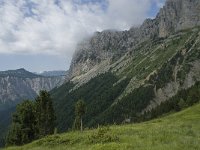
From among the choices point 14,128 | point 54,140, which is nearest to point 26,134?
point 14,128

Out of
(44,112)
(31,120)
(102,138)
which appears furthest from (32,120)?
(102,138)

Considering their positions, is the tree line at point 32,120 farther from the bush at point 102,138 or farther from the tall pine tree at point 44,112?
the bush at point 102,138

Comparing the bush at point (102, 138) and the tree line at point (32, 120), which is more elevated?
the tree line at point (32, 120)

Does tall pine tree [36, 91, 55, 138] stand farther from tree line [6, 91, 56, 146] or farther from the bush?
the bush

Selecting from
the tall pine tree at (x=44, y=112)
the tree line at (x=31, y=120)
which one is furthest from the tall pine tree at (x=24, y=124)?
the tall pine tree at (x=44, y=112)

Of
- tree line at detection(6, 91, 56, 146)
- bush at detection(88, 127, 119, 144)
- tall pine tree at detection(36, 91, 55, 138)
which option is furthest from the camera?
tall pine tree at detection(36, 91, 55, 138)

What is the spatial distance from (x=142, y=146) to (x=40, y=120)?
7664 cm

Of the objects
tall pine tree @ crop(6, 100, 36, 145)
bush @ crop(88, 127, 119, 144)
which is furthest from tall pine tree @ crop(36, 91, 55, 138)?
bush @ crop(88, 127, 119, 144)

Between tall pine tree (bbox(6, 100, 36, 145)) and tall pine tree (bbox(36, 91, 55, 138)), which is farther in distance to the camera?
tall pine tree (bbox(36, 91, 55, 138))

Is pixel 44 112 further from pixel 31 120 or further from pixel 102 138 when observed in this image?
pixel 102 138

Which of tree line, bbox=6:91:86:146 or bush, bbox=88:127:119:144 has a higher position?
tree line, bbox=6:91:86:146

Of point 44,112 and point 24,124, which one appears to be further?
point 44,112

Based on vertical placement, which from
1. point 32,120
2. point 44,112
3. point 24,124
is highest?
point 44,112

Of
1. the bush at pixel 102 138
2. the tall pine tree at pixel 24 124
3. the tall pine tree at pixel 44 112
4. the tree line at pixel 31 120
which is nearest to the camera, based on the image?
the bush at pixel 102 138
